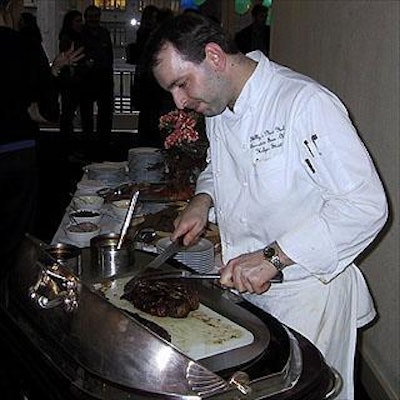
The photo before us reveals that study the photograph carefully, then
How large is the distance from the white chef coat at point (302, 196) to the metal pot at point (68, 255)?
0.30 meters

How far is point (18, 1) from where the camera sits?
2.80 metres

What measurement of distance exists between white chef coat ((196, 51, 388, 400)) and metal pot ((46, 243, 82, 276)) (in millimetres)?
298

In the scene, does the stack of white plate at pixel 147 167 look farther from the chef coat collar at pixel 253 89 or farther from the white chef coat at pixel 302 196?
the chef coat collar at pixel 253 89

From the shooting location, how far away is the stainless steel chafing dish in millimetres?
1031

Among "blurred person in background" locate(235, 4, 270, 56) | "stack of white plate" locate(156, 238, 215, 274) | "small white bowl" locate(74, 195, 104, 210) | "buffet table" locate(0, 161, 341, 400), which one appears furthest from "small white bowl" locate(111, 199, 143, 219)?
"blurred person in background" locate(235, 4, 270, 56)

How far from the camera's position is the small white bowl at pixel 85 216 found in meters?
2.10

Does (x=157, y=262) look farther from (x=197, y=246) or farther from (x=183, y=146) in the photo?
(x=183, y=146)

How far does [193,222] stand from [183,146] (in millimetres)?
813

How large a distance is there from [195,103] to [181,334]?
412mm

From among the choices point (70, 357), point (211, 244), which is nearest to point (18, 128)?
point (211, 244)

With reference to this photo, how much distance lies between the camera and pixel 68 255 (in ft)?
4.90

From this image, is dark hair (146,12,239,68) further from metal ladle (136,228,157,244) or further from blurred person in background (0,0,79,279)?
blurred person in background (0,0,79,279)

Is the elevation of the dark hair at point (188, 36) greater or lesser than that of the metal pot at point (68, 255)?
greater

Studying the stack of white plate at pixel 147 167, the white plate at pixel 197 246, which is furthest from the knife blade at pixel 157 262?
the stack of white plate at pixel 147 167
